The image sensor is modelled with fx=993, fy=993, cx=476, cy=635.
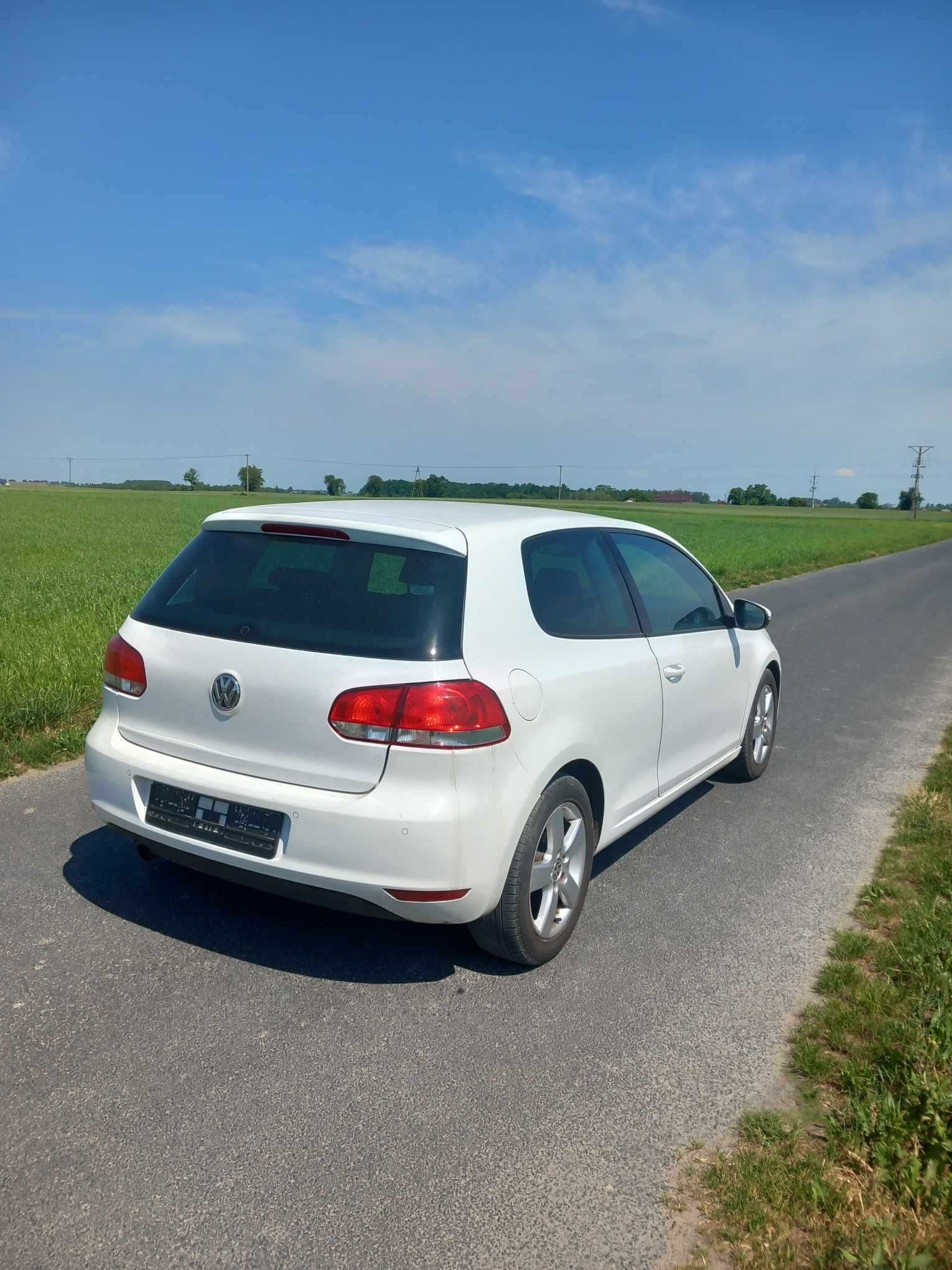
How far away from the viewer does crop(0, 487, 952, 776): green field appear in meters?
6.49

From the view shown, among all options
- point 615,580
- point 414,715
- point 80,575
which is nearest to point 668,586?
point 615,580

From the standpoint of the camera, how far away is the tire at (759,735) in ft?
19.5

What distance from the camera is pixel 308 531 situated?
11.7ft

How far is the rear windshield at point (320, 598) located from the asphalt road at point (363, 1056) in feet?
3.83

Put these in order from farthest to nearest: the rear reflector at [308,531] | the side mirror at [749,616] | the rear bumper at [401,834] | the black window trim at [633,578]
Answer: the side mirror at [749,616]
the black window trim at [633,578]
the rear reflector at [308,531]
the rear bumper at [401,834]

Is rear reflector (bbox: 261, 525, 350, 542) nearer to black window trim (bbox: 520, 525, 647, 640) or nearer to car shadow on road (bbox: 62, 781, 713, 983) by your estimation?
black window trim (bbox: 520, 525, 647, 640)

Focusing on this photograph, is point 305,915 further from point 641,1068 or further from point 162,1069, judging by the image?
point 641,1068

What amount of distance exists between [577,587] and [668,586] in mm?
1046

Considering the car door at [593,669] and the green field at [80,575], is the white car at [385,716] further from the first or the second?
the green field at [80,575]

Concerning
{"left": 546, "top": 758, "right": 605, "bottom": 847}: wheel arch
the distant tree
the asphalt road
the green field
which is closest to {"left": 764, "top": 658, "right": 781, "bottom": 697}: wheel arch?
the asphalt road

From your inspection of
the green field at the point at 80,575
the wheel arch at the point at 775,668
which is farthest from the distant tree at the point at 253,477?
the wheel arch at the point at 775,668

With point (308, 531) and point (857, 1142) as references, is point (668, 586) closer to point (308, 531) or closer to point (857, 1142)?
point (308, 531)

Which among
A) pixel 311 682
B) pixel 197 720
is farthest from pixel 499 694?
pixel 197 720

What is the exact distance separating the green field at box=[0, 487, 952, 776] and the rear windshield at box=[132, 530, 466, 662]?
8.92ft
